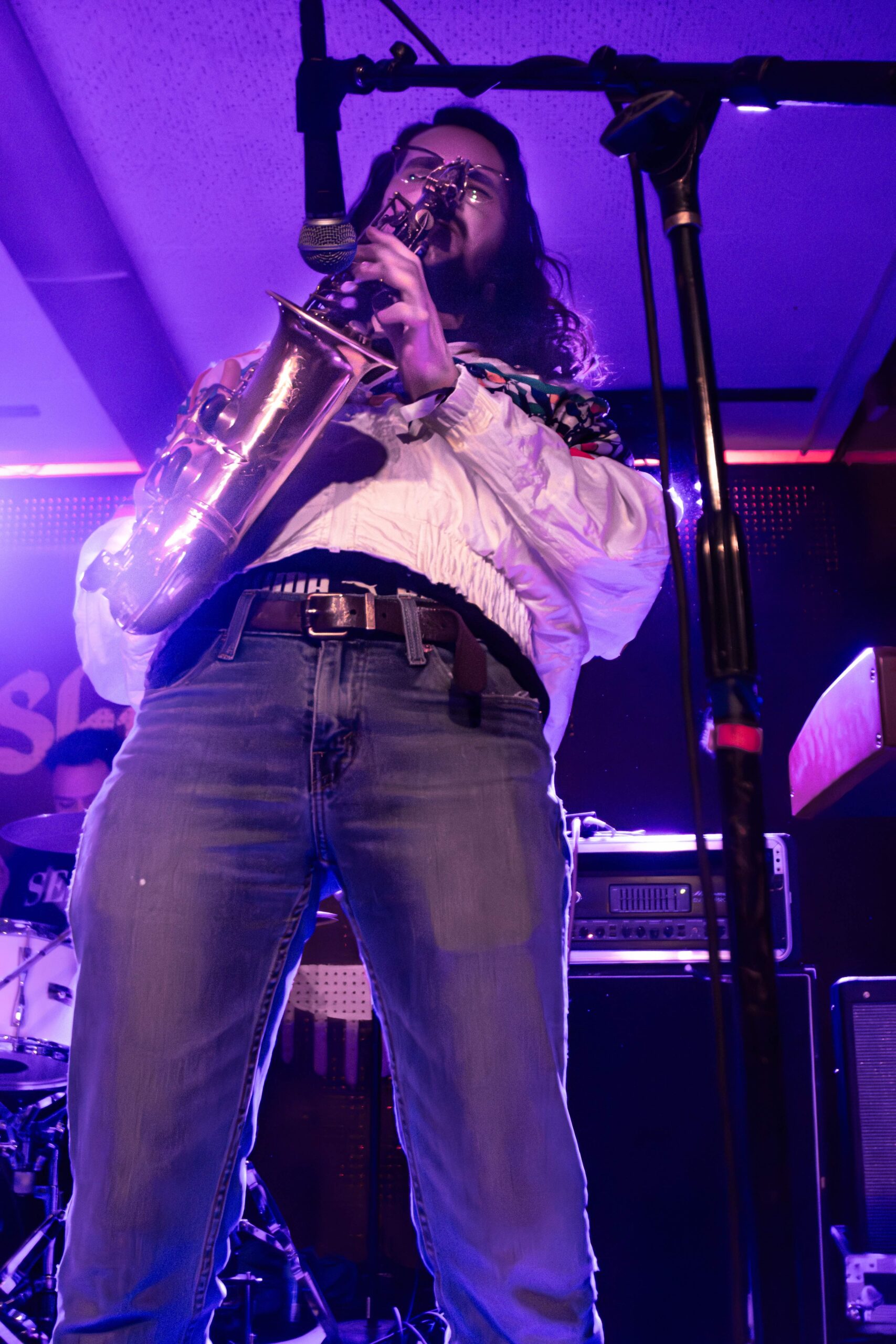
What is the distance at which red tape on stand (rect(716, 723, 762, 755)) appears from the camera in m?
0.76

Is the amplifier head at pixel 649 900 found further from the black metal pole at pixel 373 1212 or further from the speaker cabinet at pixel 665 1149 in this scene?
the black metal pole at pixel 373 1212

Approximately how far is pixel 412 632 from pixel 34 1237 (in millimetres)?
2189

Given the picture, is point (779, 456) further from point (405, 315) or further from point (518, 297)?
point (405, 315)

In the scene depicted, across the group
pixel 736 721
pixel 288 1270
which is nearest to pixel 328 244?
pixel 736 721

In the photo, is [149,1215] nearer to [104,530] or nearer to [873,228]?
[104,530]

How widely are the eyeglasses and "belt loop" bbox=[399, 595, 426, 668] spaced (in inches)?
30.5

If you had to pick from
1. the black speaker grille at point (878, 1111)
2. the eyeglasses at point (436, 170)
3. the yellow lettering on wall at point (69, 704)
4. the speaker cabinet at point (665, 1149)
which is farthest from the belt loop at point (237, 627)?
the yellow lettering on wall at point (69, 704)

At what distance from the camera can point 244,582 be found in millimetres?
1254

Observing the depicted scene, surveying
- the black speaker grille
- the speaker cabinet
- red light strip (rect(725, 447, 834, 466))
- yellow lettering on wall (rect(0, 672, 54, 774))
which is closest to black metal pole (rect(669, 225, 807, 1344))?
the speaker cabinet

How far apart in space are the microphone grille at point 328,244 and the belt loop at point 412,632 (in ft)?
1.23

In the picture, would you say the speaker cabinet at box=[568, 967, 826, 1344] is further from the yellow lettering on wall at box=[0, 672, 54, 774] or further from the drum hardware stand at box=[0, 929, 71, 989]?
the yellow lettering on wall at box=[0, 672, 54, 774]

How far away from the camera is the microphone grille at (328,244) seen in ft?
3.71

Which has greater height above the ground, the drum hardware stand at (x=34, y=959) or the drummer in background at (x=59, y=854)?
the drummer in background at (x=59, y=854)

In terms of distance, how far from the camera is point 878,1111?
236 cm
